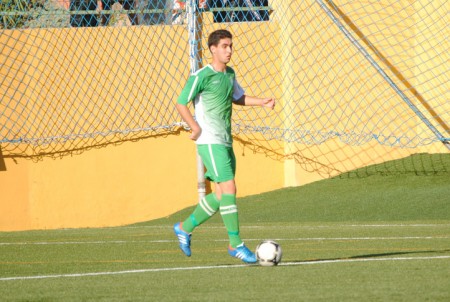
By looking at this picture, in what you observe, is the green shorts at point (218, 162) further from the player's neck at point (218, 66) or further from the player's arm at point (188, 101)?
the player's neck at point (218, 66)

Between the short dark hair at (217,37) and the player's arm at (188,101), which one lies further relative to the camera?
the short dark hair at (217,37)

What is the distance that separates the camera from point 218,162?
8422 millimetres

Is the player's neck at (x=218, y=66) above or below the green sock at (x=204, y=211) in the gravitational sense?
above

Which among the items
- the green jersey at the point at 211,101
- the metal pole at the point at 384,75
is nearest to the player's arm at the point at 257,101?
the green jersey at the point at 211,101

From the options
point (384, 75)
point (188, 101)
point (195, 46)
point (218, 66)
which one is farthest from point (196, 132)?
point (384, 75)

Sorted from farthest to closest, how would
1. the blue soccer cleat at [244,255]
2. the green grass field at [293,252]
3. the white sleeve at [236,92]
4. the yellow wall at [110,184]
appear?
the yellow wall at [110,184] < the white sleeve at [236,92] < the blue soccer cleat at [244,255] < the green grass field at [293,252]

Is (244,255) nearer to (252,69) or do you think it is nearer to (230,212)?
(230,212)

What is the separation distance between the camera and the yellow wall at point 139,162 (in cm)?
1608

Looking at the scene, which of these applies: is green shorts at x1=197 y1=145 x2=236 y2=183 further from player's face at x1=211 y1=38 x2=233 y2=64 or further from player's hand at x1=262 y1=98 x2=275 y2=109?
player's face at x1=211 y1=38 x2=233 y2=64

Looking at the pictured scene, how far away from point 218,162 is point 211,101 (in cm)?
49

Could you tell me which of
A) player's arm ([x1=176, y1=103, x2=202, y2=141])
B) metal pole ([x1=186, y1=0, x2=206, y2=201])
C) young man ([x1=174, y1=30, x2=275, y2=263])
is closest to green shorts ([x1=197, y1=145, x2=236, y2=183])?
young man ([x1=174, y1=30, x2=275, y2=263])

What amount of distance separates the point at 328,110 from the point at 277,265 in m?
8.93

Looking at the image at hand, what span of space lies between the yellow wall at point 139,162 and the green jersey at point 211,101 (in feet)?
25.8

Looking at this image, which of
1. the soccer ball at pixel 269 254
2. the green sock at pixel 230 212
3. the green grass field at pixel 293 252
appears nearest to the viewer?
the green grass field at pixel 293 252
